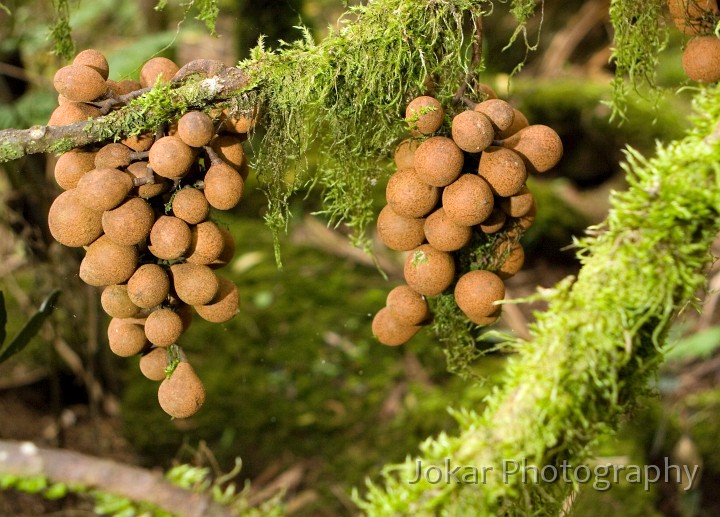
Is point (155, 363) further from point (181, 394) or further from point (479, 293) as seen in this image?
point (479, 293)

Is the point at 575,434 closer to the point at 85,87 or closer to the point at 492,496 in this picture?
the point at 492,496

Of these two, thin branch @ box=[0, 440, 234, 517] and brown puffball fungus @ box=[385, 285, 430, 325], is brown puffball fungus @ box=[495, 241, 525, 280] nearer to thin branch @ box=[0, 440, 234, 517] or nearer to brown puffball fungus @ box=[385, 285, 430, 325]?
brown puffball fungus @ box=[385, 285, 430, 325]

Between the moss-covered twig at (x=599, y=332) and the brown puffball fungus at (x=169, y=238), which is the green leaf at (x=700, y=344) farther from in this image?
the brown puffball fungus at (x=169, y=238)

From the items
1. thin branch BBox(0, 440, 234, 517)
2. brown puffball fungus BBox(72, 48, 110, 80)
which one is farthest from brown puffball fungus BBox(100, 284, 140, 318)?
thin branch BBox(0, 440, 234, 517)

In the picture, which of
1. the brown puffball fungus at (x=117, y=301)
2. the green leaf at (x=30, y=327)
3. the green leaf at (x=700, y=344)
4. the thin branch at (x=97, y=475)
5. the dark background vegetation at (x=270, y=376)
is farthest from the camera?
the green leaf at (x=700, y=344)

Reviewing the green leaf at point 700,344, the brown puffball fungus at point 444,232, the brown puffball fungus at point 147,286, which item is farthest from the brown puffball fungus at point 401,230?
the green leaf at point 700,344

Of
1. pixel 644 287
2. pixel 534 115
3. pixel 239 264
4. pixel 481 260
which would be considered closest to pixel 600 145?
pixel 534 115
